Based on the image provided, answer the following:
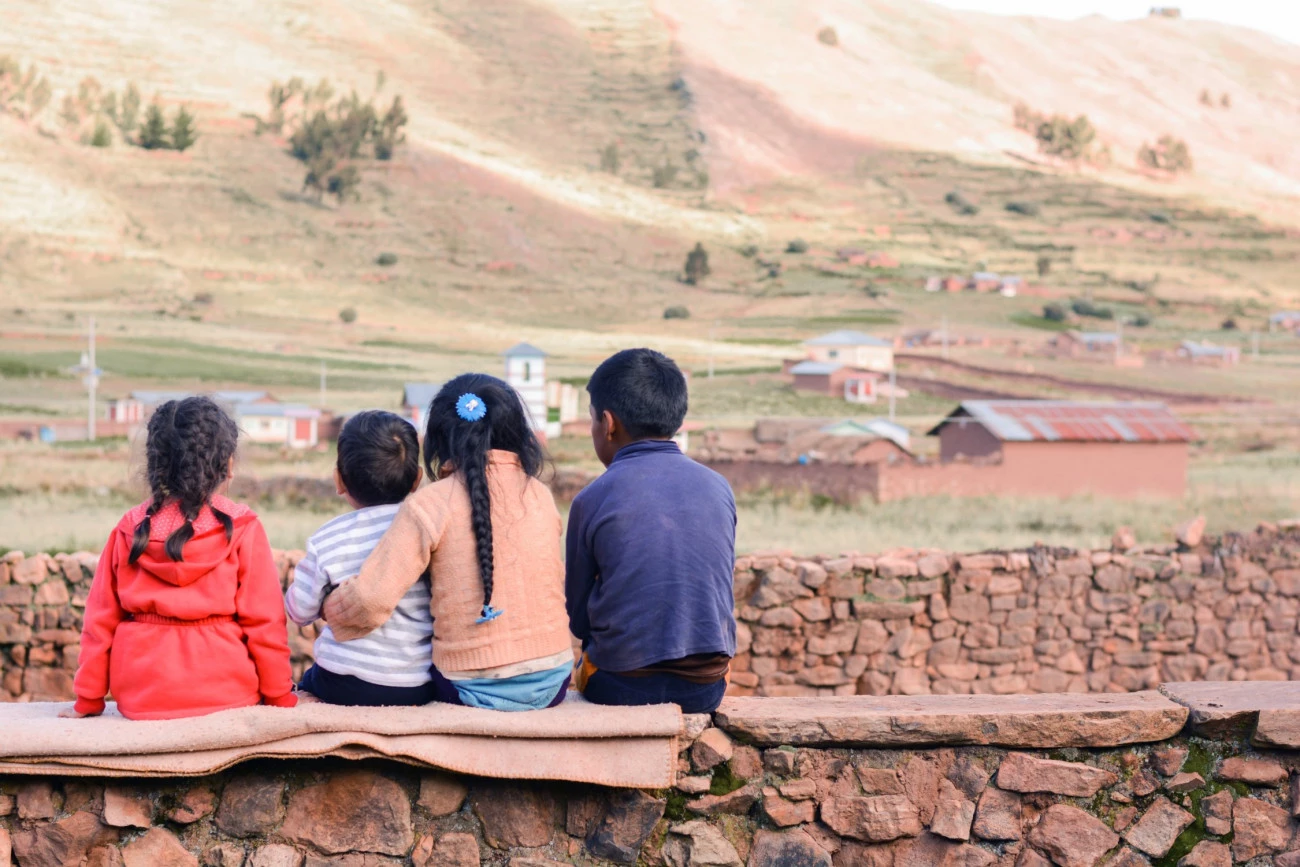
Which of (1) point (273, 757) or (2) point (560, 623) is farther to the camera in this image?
(2) point (560, 623)

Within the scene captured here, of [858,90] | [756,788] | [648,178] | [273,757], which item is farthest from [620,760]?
[858,90]

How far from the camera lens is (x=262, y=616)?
3.18 m

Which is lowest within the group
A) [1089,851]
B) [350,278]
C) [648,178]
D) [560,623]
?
[1089,851]

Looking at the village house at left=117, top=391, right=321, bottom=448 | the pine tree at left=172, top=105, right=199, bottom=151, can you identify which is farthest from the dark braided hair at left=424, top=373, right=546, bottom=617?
the pine tree at left=172, top=105, right=199, bottom=151

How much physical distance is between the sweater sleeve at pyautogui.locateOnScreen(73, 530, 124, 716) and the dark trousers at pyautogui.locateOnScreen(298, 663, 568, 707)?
0.52 m

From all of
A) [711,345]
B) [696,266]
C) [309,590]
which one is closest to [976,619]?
[309,590]

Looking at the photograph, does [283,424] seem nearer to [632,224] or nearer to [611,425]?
[611,425]

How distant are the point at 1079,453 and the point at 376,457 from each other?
51.2ft

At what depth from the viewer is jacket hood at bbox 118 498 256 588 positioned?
307 centimetres

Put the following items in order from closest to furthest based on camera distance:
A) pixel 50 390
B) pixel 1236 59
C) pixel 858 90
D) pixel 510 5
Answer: pixel 50 390, pixel 858 90, pixel 510 5, pixel 1236 59

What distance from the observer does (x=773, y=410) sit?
26.2m

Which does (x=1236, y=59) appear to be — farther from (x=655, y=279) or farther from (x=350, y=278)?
(x=350, y=278)

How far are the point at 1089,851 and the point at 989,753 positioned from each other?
31cm

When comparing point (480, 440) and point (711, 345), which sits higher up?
point (711, 345)
